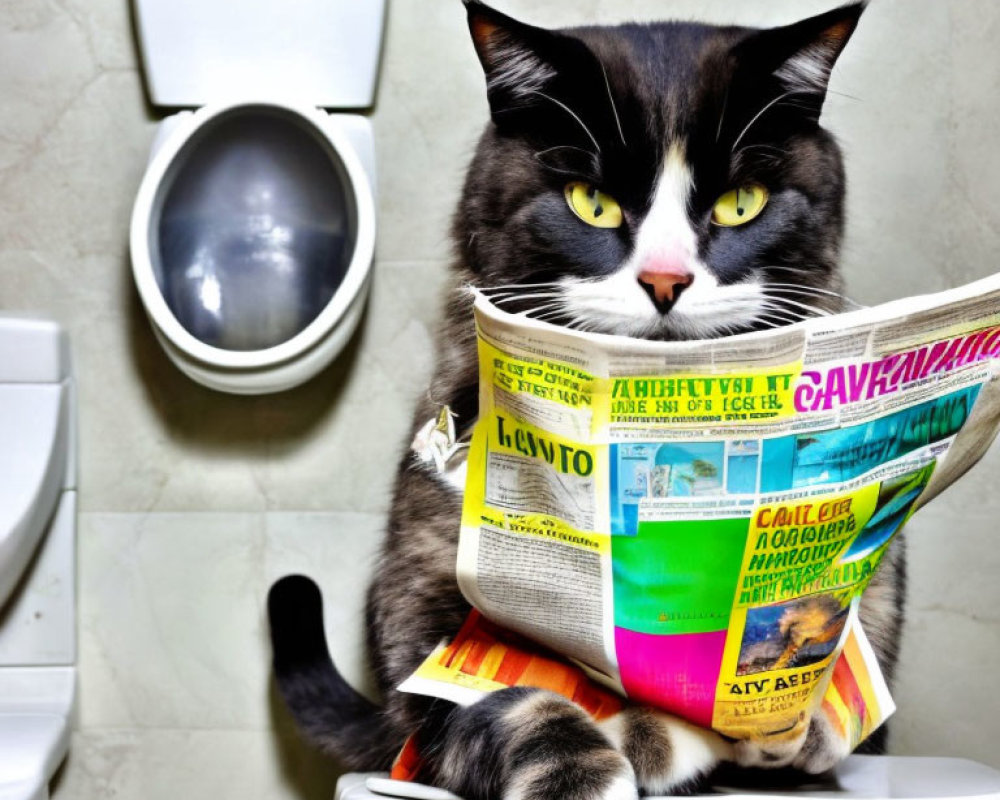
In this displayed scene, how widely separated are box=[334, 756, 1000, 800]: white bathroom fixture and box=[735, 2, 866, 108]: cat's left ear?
58 cm

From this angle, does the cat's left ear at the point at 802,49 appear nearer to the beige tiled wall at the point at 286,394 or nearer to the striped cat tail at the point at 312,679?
the beige tiled wall at the point at 286,394

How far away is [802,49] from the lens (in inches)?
33.5

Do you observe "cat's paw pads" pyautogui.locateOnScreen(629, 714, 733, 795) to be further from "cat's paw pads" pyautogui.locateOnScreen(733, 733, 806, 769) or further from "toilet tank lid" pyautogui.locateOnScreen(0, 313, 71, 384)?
"toilet tank lid" pyautogui.locateOnScreen(0, 313, 71, 384)

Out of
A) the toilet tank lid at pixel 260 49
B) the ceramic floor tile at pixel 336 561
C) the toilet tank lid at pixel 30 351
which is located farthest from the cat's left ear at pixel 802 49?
the toilet tank lid at pixel 30 351

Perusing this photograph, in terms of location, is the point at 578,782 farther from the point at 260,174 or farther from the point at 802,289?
the point at 260,174

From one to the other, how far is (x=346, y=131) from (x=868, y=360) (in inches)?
29.8

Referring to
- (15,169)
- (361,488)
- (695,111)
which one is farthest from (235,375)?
(695,111)

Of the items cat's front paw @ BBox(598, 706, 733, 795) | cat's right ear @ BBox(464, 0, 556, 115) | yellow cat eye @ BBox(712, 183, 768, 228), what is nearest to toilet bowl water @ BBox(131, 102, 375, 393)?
cat's right ear @ BBox(464, 0, 556, 115)

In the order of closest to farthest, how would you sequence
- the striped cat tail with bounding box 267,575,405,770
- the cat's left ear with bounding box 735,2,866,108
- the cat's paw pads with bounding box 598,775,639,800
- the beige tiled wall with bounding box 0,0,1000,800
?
the cat's paw pads with bounding box 598,775,639,800, the cat's left ear with bounding box 735,2,866,108, the striped cat tail with bounding box 267,575,405,770, the beige tiled wall with bounding box 0,0,1000,800

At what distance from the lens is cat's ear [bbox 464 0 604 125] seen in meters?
0.85

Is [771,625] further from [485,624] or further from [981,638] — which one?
[981,638]

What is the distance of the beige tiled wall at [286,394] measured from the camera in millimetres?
1251

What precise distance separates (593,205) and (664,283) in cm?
12

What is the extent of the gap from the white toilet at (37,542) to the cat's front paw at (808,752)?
2.60 ft
